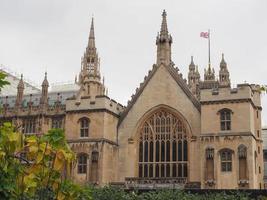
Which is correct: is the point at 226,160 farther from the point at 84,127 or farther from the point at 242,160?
the point at 84,127

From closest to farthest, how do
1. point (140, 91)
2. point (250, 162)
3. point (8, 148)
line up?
point (8, 148) → point (250, 162) → point (140, 91)

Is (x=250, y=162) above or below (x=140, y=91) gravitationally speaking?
below

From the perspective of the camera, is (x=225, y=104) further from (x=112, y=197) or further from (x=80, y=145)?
(x=112, y=197)

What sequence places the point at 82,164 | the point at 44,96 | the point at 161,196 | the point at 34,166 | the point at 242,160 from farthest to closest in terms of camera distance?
the point at 44,96 < the point at 82,164 < the point at 242,160 < the point at 161,196 < the point at 34,166

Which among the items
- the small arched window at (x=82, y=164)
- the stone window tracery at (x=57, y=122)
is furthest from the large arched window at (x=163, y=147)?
the stone window tracery at (x=57, y=122)

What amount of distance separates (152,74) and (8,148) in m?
33.8

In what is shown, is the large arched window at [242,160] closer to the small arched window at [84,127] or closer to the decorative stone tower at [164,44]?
the decorative stone tower at [164,44]

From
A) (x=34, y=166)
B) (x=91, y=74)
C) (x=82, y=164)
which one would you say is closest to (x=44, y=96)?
(x=91, y=74)

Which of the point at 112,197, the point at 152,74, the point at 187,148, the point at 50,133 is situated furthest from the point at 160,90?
the point at 50,133

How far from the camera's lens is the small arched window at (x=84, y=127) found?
39750 mm

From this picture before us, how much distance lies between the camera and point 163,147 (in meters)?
38.8

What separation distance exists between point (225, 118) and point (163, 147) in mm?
5719

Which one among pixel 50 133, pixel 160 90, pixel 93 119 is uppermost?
pixel 160 90

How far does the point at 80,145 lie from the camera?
1543 inches
